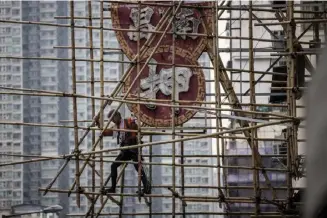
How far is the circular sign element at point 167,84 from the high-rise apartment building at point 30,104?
12305mm

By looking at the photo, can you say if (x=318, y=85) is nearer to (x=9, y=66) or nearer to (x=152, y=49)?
(x=152, y=49)


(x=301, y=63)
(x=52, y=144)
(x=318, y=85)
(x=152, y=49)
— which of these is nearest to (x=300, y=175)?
(x=301, y=63)

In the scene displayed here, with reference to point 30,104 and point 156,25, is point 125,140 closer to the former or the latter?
point 156,25

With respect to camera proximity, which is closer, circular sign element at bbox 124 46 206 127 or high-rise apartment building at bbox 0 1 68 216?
circular sign element at bbox 124 46 206 127

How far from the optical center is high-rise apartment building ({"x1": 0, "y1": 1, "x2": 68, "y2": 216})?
2289 centimetres

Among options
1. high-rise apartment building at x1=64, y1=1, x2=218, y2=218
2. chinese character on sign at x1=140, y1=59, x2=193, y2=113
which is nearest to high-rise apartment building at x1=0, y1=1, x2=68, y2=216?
high-rise apartment building at x1=64, y1=1, x2=218, y2=218

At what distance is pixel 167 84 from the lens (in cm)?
1032

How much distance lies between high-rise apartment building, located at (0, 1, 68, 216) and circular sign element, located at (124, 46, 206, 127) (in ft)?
40.4

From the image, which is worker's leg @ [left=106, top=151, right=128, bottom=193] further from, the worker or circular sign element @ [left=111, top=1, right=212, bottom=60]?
circular sign element @ [left=111, top=1, right=212, bottom=60]

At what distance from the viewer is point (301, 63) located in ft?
33.1

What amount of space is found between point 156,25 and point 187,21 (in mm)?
382

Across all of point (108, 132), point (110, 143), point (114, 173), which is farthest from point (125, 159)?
point (110, 143)

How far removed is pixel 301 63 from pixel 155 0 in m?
1.90

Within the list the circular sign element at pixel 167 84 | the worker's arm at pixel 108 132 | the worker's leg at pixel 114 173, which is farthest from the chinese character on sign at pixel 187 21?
the worker's leg at pixel 114 173
